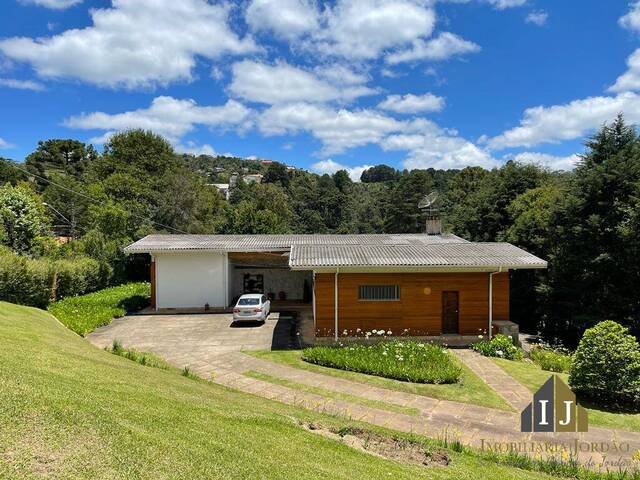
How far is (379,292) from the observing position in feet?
51.2

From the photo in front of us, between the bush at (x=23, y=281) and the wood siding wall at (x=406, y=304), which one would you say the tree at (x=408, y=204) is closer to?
the wood siding wall at (x=406, y=304)

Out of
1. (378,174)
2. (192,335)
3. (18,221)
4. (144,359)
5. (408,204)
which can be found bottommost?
(192,335)

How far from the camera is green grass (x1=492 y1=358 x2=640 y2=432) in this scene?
859 centimetres

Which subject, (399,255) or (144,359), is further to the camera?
(399,255)

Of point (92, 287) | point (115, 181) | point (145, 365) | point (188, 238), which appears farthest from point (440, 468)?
point (115, 181)

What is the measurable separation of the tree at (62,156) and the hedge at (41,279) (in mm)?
52838

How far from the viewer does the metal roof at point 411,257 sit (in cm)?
1495

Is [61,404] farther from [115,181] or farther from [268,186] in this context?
[268,186]

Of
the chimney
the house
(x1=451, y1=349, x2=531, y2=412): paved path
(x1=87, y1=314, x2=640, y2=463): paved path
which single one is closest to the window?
the house

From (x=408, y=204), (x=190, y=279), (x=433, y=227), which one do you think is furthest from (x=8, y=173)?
(x=433, y=227)

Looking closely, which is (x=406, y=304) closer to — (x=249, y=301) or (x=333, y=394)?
(x=333, y=394)

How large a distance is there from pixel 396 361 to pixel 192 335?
8.35 m

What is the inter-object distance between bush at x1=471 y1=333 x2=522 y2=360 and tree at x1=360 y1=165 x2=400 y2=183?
11556 centimetres

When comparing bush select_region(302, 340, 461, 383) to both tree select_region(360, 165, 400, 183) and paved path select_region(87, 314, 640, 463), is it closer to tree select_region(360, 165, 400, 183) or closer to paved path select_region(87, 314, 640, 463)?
paved path select_region(87, 314, 640, 463)
